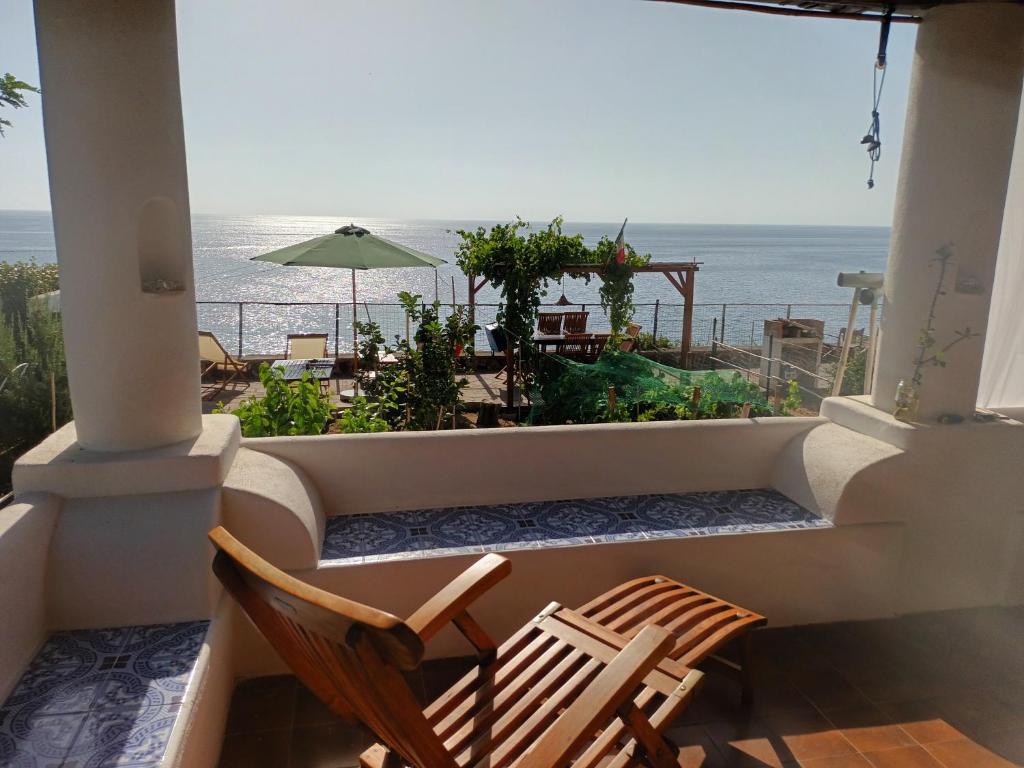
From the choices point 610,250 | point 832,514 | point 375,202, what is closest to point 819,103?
point 610,250

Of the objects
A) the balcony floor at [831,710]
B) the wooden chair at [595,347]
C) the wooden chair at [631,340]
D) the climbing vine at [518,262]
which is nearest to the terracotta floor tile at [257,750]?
the balcony floor at [831,710]

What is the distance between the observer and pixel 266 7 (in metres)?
3.27

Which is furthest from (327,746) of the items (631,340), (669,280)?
(669,280)

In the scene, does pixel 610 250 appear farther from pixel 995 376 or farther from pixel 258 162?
pixel 258 162

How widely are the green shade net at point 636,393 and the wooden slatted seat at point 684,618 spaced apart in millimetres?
2230

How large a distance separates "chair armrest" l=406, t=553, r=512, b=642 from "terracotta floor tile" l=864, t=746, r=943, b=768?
1.38m

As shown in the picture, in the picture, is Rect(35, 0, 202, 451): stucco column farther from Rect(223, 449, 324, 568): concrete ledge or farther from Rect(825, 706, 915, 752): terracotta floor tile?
Rect(825, 706, 915, 752): terracotta floor tile

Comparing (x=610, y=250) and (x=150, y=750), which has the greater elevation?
(x=610, y=250)

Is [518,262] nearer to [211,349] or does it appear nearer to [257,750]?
[211,349]

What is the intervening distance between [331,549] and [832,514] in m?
2.10

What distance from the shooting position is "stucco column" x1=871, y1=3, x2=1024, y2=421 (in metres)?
2.90

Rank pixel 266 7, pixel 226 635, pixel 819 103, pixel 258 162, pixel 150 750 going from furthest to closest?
pixel 258 162 < pixel 819 103 < pixel 266 7 < pixel 226 635 < pixel 150 750

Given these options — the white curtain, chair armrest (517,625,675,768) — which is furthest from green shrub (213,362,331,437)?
the white curtain

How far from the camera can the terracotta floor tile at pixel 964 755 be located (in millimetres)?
2229
